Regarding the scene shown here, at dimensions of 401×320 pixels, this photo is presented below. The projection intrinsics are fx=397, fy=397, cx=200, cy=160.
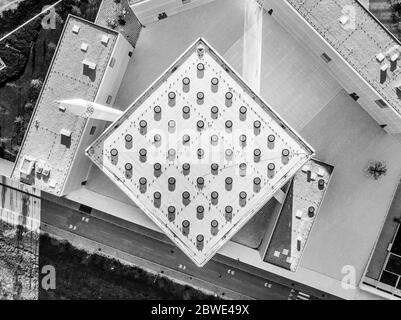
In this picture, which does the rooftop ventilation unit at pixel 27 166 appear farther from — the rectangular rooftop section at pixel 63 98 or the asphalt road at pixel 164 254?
the asphalt road at pixel 164 254

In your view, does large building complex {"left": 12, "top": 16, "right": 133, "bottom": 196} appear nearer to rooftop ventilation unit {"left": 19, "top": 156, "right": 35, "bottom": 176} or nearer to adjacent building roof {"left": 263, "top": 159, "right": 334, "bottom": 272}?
rooftop ventilation unit {"left": 19, "top": 156, "right": 35, "bottom": 176}

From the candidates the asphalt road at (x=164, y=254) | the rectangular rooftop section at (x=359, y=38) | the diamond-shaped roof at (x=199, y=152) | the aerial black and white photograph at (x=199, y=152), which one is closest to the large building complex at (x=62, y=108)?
the aerial black and white photograph at (x=199, y=152)

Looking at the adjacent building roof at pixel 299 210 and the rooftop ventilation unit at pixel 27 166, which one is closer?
the rooftop ventilation unit at pixel 27 166

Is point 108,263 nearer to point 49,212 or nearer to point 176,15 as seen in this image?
point 49,212

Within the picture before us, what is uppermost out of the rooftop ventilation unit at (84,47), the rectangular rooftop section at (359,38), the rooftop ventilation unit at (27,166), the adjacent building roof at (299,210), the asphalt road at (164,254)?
the rectangular rooftop section at (359,38)

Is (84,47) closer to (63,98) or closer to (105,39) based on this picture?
(105,39)

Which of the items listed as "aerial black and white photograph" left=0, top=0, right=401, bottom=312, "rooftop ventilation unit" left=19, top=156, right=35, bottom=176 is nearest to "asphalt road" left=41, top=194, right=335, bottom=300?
"aerial black and white photograph" left=0, top=0, right=401, bottom=312
